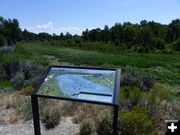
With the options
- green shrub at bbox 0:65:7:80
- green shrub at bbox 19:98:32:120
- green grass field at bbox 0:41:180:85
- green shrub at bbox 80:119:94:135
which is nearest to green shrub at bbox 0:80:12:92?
green shrub at bbox 0:65:7:80

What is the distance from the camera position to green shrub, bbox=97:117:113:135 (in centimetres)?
359

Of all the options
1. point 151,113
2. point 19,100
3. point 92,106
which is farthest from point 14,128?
point 151,113

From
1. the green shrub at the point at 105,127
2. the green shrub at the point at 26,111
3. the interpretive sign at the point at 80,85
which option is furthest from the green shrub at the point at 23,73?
the green shrub at the point at 105,127

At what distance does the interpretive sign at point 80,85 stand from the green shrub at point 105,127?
0.65 metres

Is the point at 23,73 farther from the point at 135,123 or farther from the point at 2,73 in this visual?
the point at 135,123

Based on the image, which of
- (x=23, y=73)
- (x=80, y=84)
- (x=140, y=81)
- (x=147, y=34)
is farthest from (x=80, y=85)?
(x=147, y=34)

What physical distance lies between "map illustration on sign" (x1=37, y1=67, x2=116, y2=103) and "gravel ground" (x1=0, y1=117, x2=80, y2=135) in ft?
3.70

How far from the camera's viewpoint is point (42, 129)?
3936 mm

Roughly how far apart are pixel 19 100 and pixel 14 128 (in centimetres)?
147

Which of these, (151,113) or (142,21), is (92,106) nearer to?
(151,113)

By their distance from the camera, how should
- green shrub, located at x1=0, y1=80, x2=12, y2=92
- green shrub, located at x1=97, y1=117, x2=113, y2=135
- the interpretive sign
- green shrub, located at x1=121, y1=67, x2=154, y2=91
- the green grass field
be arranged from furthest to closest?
1. the green grass field
2. green shrub, located at x1=0, y1=80, x2=12, y2=92
3. green shrub, located at x1=121, y1=67, x2=154, y2=91
4. green shrub, located at x1=97, y1=117, x2=113, y2=135
5. the interpretive sign

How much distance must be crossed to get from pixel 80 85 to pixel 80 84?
0.03 meters

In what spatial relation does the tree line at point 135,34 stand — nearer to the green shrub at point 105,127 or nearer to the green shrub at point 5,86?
the green shrub at point 5,86

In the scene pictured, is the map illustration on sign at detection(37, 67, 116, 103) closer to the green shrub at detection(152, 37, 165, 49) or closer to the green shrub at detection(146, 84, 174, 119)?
the green shrub at detection(146, 84, 174, 119)
